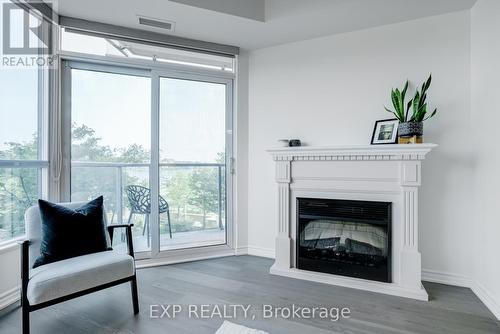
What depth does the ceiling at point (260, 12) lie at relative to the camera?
8.32 ft

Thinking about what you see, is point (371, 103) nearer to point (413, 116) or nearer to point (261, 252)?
point (413, 116)

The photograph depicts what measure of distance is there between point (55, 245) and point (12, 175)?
85 centimetres

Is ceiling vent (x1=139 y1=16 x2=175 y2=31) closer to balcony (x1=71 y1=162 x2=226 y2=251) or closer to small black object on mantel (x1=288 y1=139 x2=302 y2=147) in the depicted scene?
balcony (x1=71 y1=162 x2=226 y2=251)

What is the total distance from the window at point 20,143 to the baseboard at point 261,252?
2.31 metres

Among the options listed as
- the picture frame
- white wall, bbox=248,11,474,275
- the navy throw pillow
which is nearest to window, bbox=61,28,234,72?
white wall, bbox=248,11,474,275

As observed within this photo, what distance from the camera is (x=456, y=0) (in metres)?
2.46

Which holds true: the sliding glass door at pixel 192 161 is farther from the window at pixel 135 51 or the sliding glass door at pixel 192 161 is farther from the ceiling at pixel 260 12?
the ceiling at pixel 260 12

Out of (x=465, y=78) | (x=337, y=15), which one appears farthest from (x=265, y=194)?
(x=465, y=78)

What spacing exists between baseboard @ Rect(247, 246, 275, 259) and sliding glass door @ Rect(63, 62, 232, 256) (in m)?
0.34

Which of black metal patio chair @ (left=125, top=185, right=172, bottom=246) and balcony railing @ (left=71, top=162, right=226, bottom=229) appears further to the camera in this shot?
black metal patio chair @ (left=125, top=185, right=172, bottom=246)

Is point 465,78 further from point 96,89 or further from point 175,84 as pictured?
point 96,89

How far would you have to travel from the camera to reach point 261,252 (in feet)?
11.5

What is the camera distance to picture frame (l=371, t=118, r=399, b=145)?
8.83ft

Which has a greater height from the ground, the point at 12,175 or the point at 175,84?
the point at 175,84
